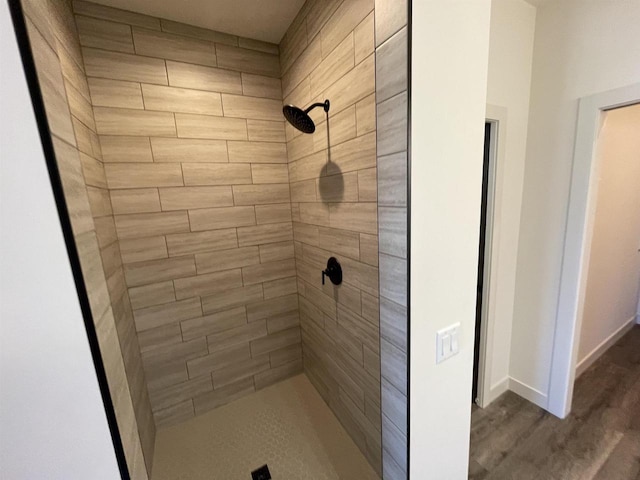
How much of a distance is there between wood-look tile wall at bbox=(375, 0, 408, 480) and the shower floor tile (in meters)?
0.49

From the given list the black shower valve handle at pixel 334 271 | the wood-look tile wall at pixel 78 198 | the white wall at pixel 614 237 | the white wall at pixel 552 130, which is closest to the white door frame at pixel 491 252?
the white wall at pixel 552 130

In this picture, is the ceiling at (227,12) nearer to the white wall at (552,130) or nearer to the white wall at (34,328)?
the white wall at (34,328)

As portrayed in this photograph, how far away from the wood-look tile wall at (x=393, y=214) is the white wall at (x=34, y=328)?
79cm

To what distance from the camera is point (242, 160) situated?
1656 mm

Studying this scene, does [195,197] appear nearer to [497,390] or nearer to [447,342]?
[447,342]

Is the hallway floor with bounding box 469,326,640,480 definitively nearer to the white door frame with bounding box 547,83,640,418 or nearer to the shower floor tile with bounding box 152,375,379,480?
the white door frame with bounding box 547,83,640,418

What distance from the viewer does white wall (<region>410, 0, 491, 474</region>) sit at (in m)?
0.75

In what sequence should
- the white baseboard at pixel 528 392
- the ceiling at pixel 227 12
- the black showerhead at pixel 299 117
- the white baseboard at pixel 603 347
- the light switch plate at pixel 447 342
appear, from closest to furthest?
the light switch plate at pixel 447 342 → the black showerhead at pixel 299 117 → the ceiling at pixel 227 12 → the white baseboard at pixel 528 392 → the white baseboard at pixel 603 347

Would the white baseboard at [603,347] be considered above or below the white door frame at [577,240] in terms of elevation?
below

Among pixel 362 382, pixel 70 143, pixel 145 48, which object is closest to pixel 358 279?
pixel 362 382

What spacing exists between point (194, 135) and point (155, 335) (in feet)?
4.05

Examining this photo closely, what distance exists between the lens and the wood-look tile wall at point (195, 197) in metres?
1.35

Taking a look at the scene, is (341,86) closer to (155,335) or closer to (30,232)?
(30,232)

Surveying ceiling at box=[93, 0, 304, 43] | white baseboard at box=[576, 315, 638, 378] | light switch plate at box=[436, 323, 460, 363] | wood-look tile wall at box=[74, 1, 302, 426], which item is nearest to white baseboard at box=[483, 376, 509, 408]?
white baseboard at box=[576, 315, 638, 378]
